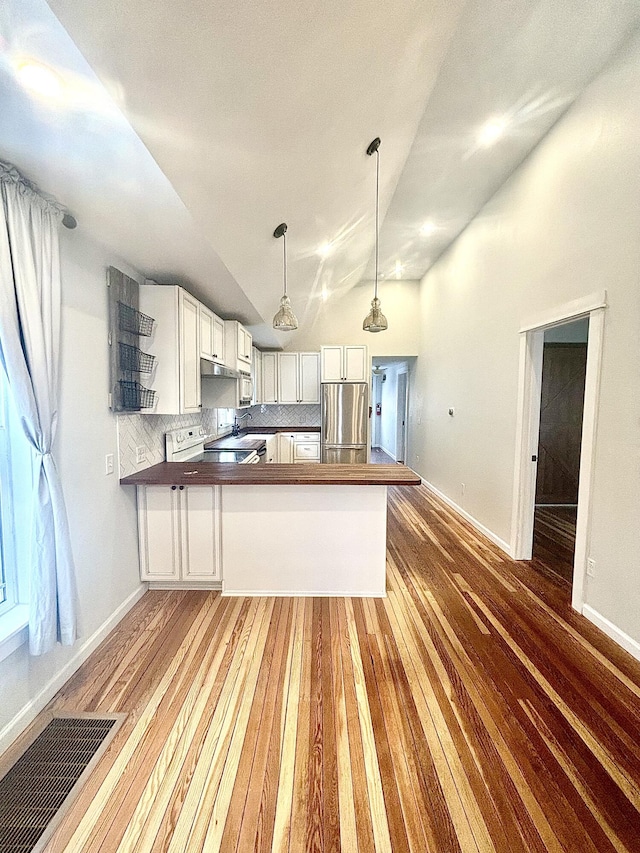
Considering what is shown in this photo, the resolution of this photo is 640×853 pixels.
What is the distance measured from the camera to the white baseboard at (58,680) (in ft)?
4.65

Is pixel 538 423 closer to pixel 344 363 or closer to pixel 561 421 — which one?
pixel 561 421

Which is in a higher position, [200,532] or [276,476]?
[276,476]

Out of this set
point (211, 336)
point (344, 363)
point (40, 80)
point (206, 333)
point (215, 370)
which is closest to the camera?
point (40, 80)

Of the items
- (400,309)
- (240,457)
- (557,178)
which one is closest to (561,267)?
(557,178)

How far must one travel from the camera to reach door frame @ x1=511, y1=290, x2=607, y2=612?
218 centimetres

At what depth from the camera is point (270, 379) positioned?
5680mm

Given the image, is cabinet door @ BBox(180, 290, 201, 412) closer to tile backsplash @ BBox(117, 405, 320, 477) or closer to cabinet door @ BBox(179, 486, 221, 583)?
tile backsplash @ BBox(117, 405, 320, 477)

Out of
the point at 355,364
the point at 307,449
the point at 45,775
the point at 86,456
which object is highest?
the point at 355,364

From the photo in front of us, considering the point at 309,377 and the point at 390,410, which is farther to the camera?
the point at 390,410

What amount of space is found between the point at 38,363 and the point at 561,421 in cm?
546

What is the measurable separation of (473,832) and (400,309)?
6.07 meters

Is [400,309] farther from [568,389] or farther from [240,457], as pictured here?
[240,457]

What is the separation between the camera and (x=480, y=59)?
1941mm

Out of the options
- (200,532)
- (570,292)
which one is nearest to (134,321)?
(200,532)
